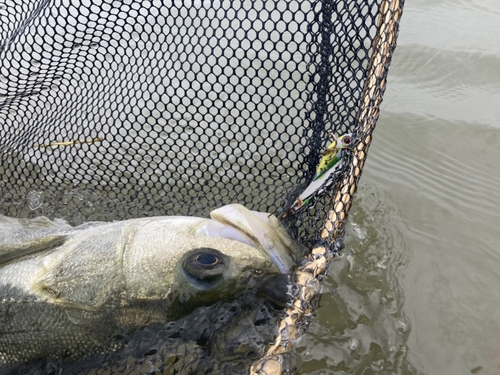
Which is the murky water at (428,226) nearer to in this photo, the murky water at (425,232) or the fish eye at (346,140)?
the murky water at (425,232)

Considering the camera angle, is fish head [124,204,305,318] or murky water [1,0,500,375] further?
Result: murky water [1,0,500,375]

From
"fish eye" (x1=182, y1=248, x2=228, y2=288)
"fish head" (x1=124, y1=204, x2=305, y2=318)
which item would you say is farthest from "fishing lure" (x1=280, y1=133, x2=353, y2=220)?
"fish eye" (x1=182, y1=248, x2=228, y2=288)

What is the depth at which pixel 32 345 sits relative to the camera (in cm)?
239

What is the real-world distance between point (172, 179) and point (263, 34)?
2.73 m

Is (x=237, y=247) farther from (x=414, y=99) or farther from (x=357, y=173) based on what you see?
(x=414, y=99)

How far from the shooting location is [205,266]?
2258mm

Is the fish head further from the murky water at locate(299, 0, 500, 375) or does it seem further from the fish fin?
the murky water at locate(299, 0, 500, 375)

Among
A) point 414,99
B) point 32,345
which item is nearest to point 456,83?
point 414,99

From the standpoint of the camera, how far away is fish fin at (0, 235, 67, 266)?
2.53 m

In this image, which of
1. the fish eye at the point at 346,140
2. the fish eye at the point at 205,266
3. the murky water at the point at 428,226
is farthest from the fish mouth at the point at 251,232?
the murky water at the point at 428,226

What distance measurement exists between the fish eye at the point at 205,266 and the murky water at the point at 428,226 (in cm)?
94

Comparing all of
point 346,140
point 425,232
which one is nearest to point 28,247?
point 346,140

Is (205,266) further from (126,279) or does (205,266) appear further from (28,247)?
(28,247)

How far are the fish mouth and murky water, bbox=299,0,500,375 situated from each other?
30.1 inches
